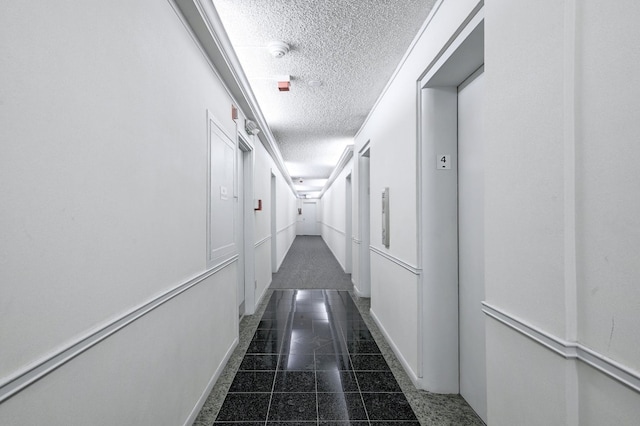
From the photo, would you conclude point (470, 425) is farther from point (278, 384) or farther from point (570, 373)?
point (278, 384)

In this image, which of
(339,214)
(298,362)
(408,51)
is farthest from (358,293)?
(408,51)

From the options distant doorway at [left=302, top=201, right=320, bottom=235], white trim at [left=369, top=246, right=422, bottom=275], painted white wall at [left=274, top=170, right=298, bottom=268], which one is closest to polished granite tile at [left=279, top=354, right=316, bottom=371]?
white trim at [left=369, top=246, right=422, bottom=275]

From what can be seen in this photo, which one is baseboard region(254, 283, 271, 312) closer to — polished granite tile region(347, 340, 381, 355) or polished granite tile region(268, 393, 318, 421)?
polished granite tile region(347, 340, 381, 355)

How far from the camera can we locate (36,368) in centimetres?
79

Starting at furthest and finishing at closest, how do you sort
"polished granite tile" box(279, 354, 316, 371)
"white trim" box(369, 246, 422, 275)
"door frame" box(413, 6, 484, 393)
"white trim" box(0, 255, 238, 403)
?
"polished granite tile" box(279, 354, 316, 371)
"white trim" box(369, 246, 422, 275)
"door frame" box(413, 6, 484, 393)
"white trim" box(0, 255, 238, 403)

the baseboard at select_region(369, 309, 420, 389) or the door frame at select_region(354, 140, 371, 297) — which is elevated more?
the door frame at select_region(354, 140, 371, 297)

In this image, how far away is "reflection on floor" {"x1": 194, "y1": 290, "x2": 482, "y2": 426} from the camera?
→ 1978 millimetres

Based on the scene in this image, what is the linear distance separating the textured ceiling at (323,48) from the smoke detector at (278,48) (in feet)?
0.13

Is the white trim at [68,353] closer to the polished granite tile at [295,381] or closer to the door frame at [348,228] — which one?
the polished granite tile at [295,381]

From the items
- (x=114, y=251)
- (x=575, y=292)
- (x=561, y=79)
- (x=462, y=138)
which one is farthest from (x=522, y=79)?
(x=114, y=251)

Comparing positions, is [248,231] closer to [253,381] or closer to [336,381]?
[253,381]

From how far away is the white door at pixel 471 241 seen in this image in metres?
1.92

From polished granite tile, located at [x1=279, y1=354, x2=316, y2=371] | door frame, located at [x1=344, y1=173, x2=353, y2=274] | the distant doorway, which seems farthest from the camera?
the distant doorway

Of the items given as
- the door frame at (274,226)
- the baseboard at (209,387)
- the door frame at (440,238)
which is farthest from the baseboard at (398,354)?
the door frame at (274,226)
